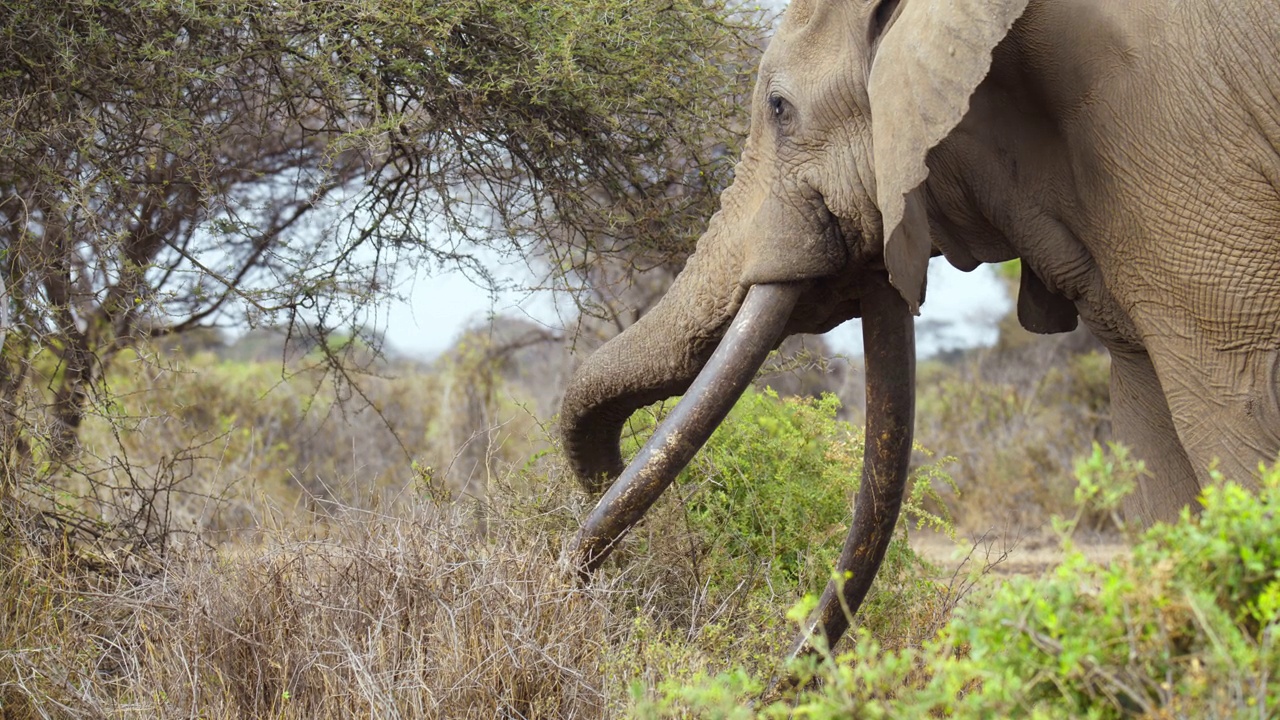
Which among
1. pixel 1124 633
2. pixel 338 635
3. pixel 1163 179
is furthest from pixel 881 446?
pixel 1124 633

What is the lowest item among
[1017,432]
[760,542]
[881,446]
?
[1017,432]

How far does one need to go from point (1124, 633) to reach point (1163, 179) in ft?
5.55

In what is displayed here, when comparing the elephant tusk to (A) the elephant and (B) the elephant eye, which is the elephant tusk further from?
(B) the elephant eye

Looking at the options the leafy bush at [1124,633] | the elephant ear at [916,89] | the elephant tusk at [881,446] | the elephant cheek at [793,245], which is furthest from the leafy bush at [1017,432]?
the leafy bush at [1124,633]

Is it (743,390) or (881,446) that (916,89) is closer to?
(743,390)

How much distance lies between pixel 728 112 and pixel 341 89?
5.29 feet

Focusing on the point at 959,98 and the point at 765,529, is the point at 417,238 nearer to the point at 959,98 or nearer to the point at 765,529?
the point at 765,529

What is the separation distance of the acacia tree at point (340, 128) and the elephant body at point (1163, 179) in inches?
65.7

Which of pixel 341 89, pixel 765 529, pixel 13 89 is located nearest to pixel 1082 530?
pixel 765 529

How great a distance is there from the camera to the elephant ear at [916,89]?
11.5 feet

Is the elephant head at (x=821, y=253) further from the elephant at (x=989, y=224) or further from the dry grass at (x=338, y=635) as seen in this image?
the dry grass at (x=338, y=635)

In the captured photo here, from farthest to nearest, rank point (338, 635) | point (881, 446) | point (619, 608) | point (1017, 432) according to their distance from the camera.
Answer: point (1017, 432) < point (881, 446) < point (619, 608) < point (338, 635)

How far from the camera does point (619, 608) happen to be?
4.20m

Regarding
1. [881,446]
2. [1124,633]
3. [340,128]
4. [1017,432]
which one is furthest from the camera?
[1017,432]
